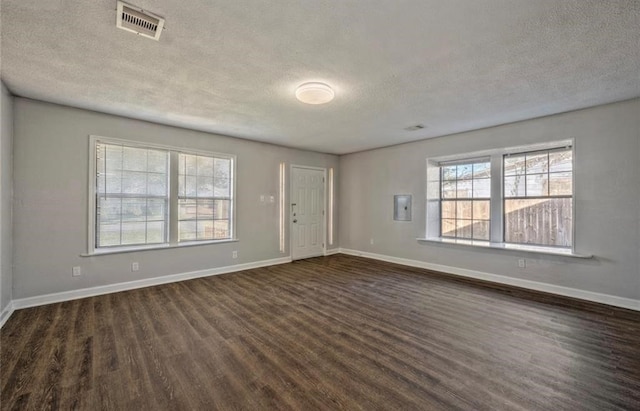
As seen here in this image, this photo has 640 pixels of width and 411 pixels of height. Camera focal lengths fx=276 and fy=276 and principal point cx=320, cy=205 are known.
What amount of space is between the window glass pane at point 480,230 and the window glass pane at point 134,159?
5629 millimetres

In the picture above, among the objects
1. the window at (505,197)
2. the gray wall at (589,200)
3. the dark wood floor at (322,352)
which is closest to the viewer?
the dark wood floor at (322,352)

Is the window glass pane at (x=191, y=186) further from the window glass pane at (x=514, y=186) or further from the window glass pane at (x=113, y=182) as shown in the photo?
the window glass pane at (x=514, y=186)

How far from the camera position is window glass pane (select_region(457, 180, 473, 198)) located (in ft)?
16.5

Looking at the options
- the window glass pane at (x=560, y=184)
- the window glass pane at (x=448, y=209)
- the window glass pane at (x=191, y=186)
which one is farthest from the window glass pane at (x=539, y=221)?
the window glass pane at (x=191, y=186)

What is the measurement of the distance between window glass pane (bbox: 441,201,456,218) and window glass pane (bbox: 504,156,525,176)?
104cm

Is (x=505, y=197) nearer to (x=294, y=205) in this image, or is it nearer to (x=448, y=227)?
(x=448, y=227)

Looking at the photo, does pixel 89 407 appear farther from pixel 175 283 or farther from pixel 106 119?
pixel 106 119

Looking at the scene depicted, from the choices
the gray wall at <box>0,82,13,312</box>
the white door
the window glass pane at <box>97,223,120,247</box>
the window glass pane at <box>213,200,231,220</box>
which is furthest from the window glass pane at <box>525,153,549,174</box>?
the gray wall at <box>0,82,13,312</box>

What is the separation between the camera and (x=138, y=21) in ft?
6.36

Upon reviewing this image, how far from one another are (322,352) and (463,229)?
3904 mm

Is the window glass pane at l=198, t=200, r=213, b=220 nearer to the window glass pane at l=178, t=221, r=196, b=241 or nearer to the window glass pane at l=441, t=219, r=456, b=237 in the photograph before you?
the window glass pane at l=178, t=221, r=196, b=241

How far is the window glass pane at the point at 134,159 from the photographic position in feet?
13.5

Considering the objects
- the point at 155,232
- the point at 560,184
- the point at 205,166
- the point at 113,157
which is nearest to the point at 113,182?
the point at 113,157

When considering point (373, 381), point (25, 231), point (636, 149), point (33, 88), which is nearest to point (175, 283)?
point (25, 231)
